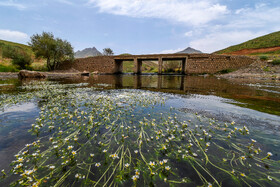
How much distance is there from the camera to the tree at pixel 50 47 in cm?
3769

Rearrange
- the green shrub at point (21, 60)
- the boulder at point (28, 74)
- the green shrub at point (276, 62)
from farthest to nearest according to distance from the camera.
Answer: the green shrub at point (21, 60)
the green shrub at point (276, 62)
the boulder at point (28, 74)

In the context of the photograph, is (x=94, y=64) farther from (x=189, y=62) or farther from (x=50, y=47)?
(x=189, y=62)

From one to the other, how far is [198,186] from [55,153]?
3.32 m

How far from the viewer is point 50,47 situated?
1538 inches

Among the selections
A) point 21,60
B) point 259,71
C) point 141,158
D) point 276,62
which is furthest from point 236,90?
point 21,60

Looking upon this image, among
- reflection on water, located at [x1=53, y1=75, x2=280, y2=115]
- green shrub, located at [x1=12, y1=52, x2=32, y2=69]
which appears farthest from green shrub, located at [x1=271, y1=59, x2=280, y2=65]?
green shrub, located at [x1=12, y1=52, x2=32, y2=69]

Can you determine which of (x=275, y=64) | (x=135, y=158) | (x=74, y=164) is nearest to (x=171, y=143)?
(x=135, y=158)

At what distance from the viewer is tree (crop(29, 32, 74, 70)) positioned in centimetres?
3769

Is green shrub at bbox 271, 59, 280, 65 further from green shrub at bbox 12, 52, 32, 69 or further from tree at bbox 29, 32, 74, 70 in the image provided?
green shrub at bbox 12, 52, 32, 69

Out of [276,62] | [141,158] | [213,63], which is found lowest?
[141,158]

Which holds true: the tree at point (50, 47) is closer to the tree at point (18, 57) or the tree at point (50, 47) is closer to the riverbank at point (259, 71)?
the tree at point (18, 57)

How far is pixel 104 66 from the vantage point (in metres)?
49.2

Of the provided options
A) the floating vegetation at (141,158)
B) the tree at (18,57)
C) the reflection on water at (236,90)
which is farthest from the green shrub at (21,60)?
the floating vegetation at (141,158)

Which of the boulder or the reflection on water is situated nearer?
the reflection on water
